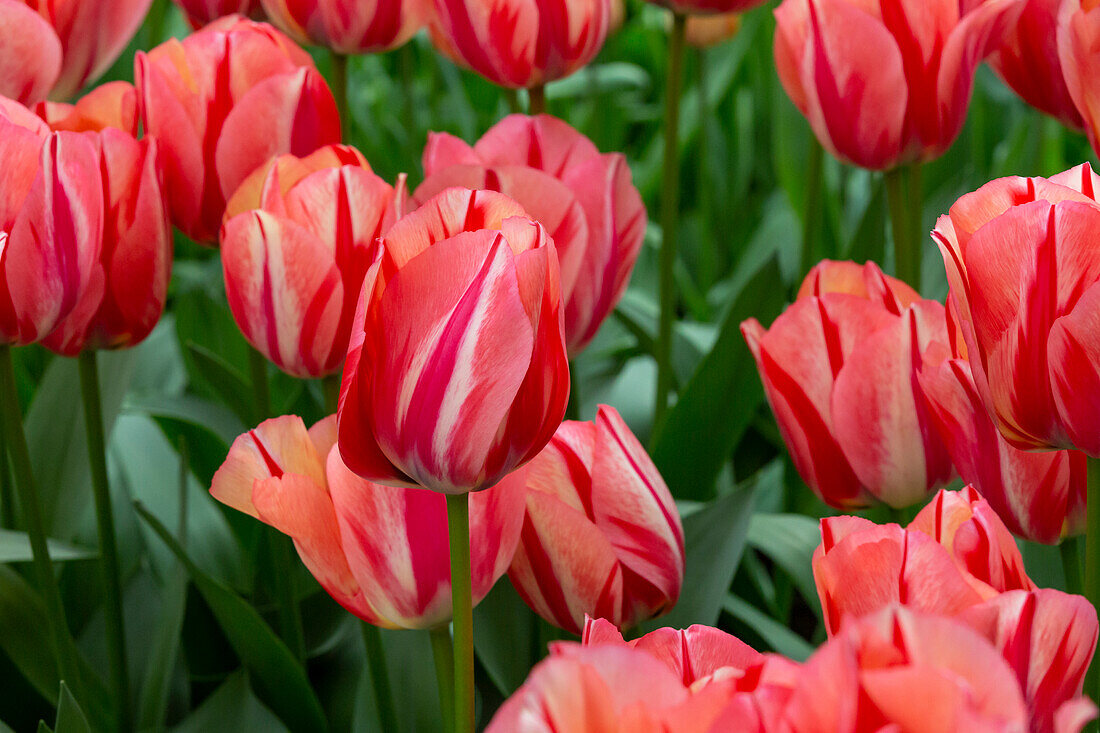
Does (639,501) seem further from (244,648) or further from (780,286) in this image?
(780,286)

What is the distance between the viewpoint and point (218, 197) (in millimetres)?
690

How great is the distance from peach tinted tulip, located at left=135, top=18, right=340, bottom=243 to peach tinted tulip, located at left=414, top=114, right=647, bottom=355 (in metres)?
0.08

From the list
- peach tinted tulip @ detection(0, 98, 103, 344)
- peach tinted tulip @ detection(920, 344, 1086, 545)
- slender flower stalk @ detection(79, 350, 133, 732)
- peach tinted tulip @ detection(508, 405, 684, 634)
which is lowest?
slender flower stalk @ detection(79, 350, 133, 732)

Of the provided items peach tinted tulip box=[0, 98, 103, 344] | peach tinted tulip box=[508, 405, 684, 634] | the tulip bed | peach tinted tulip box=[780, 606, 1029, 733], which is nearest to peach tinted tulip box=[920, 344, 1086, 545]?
the tulip bed

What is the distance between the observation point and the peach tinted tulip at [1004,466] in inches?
18.8

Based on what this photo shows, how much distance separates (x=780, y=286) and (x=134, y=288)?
0.54 meters

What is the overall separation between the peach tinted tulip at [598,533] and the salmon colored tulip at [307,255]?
136 mm

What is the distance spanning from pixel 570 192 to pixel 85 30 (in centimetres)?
39

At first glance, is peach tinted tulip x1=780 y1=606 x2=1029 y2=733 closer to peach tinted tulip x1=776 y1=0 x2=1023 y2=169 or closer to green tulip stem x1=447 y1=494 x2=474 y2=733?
green tulip stem x1=447 y1=494 x2=474 y2=733

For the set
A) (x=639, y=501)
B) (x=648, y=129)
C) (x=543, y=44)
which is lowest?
(x=648, y=129)

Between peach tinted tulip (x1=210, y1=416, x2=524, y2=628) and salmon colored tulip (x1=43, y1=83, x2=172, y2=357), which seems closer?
peach tinted tulip (x1=210, y1=416, x2=524, y2=628)

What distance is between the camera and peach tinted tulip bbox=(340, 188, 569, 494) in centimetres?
36

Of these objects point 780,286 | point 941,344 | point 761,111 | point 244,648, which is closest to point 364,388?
point 941,344

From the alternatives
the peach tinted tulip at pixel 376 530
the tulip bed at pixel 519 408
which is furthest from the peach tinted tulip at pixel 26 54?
the peach tinted tulip at pixel 376 530
